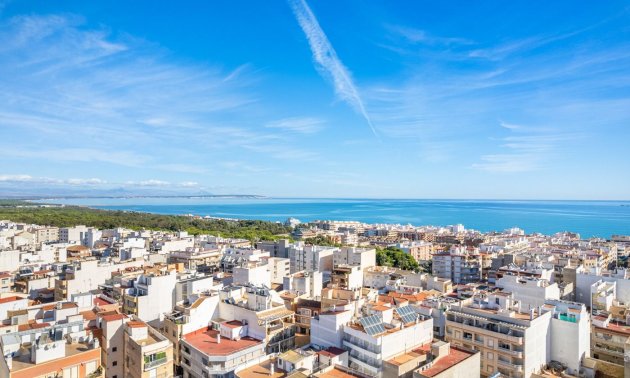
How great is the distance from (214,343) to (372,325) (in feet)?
21.4

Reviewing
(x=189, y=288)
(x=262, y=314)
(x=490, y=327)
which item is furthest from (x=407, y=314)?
(x=189, y=288)

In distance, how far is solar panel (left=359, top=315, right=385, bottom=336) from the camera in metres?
15.2

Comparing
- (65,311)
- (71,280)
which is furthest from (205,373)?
(71,280)

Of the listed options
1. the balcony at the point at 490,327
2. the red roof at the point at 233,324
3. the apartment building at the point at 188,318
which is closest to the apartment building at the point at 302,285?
the red roof at the point at 233,324

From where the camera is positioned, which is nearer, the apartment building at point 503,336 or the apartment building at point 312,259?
the apartment building at point 503,336

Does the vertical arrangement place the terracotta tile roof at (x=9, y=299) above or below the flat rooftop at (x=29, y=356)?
below

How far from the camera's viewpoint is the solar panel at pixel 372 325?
49.9 feet

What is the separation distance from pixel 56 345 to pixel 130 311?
930 cm

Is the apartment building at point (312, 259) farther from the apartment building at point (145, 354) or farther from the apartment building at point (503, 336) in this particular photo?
the apartment building at point (145, 354)

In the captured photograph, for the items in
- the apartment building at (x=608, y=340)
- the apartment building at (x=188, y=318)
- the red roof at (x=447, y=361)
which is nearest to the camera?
the red roof at (x=447, y=361)

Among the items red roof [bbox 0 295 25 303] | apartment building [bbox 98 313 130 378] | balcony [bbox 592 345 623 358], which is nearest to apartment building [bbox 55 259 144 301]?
red roof [bbox 0 295 25 303]

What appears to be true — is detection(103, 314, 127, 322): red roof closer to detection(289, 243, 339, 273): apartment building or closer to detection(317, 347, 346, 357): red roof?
detection(317, 347, 346, 357): red roof

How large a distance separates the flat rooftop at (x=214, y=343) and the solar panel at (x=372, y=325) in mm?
4412

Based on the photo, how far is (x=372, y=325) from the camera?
15.5 metres
